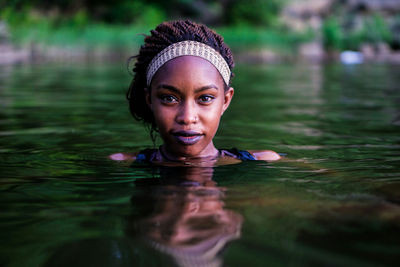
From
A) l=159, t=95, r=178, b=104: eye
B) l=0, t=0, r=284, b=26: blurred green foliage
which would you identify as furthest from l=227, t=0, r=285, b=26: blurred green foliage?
l=159, t=95, r=178, b=104: eye

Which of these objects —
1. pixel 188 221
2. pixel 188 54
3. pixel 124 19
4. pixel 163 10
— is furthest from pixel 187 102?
pixel 163 10

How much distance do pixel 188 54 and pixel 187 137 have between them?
19.8 inches

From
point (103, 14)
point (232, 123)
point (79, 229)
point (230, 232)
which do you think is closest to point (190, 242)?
point (230, 232)

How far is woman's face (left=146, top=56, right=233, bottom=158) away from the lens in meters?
2.85

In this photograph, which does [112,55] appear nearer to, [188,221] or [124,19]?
[124,19]

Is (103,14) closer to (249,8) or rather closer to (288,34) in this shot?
(249,8)

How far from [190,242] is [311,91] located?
25.6 feet

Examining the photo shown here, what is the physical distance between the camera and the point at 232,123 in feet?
17.5

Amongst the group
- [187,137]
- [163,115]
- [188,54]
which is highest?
[188,54]

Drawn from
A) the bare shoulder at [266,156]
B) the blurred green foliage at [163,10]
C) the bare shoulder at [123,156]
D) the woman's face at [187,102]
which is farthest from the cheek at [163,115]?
the blurred green foliage at [163,10]

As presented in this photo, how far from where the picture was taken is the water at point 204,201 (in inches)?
60.1

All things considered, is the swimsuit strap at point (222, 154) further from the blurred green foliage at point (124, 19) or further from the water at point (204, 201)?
the blurred green foliage at point (124, 19)

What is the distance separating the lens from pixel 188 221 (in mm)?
1799

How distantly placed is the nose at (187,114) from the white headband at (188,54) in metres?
0.33
